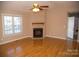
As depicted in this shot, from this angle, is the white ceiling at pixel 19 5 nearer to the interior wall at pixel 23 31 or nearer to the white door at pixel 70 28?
the interior wall at pixel 23 31

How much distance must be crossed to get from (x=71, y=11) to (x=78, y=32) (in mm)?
406

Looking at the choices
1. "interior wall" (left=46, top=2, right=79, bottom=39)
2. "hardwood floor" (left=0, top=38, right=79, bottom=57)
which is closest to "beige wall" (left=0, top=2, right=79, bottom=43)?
"interior wall" (left=46, top=2, right=79, bottom=39)

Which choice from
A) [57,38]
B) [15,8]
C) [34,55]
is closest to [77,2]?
[57,38]

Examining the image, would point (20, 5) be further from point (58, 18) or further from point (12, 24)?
point (58, 18)

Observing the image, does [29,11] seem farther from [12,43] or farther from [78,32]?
[78,32]

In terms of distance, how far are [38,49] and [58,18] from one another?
70cm

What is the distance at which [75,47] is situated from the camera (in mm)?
1910

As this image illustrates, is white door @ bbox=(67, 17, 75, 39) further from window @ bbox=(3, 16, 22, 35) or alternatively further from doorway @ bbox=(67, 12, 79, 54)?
window @ bbox=(3, 16, 22, 35)

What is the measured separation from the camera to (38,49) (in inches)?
75.8

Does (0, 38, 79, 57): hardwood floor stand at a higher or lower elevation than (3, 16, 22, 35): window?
lower

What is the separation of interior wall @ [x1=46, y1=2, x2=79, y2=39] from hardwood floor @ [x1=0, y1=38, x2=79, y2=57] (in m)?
0.13

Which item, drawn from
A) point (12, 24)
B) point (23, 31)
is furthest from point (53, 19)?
point (12, 24)

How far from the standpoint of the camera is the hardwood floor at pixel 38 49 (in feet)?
6.29

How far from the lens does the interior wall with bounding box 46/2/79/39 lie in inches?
73.2
